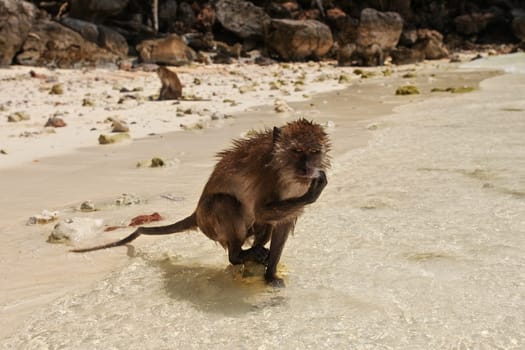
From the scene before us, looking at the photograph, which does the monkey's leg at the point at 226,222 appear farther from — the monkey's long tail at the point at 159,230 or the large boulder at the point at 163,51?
the large boulder at the point at 163,51

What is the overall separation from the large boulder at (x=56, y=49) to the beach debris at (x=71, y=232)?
1719cm

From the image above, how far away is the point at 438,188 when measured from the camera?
3.95 m

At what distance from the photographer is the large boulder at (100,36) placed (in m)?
22.0

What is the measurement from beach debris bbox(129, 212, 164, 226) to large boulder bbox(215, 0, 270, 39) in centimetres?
2833

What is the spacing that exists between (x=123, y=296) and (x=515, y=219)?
224cm

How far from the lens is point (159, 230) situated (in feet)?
9.48

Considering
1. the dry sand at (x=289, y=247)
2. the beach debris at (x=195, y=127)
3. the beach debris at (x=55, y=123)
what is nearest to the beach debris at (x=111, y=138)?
the dry sand at (x=289, y=247)

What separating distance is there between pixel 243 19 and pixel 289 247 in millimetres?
29343

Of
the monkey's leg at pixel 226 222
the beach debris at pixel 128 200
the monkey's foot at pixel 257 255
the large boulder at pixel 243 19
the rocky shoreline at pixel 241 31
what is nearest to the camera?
the monkey's leg at pixel 226 222

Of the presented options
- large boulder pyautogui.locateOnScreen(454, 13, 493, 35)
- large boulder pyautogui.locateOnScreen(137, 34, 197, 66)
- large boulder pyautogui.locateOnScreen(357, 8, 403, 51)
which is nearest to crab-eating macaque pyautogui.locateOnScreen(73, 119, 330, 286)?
large boulder pyautogui.locateOnScreen(137, 34, 197, 66)

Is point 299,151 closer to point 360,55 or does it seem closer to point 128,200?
point 128,200

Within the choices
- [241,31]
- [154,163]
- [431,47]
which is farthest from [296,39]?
[154,163]

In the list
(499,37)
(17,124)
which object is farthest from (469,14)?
(17,124)

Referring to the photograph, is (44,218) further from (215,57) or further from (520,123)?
(215,57)
